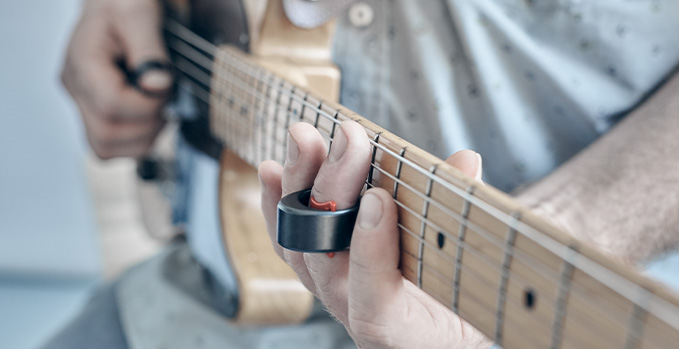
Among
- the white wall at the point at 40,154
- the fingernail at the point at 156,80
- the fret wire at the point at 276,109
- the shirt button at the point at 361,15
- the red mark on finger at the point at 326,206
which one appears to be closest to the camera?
the red mark on finger at the point at 326,206

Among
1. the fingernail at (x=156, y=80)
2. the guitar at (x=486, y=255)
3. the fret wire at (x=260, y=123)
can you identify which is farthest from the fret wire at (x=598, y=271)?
the fingernail at (x=156, y=80)

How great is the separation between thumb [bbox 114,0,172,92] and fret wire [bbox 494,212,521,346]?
20.1 inches

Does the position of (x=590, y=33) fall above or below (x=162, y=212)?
above

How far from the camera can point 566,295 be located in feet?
0.69

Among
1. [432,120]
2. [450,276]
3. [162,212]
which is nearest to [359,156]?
[450,276]

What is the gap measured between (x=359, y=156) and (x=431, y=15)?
26cm

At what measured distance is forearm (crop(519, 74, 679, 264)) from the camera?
397 millimetres

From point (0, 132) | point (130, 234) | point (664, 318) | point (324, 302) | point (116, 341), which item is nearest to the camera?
point (664, 318)

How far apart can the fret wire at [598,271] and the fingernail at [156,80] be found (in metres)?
0.50

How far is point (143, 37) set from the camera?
65cm

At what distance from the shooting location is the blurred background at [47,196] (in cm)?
127

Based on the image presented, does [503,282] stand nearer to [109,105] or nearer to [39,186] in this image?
[109,105]

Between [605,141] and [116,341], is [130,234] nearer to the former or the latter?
[116,341]

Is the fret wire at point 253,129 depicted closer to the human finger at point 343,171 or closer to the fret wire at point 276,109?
the fret wire at point 276,109
